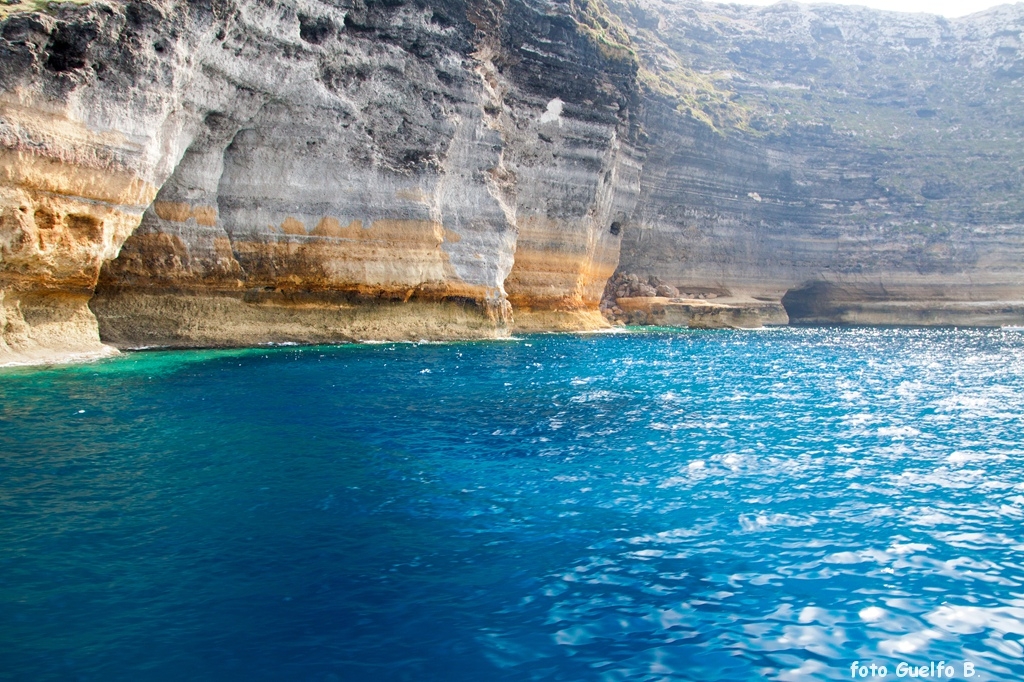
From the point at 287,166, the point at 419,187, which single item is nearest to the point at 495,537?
the point at 287,166

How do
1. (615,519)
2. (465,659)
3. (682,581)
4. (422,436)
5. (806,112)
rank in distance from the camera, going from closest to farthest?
(465,659), (682,581), (615,519), (422,436), (806,112)

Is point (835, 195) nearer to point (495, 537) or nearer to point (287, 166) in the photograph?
point (287, 166)

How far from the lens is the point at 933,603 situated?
19.4 feet

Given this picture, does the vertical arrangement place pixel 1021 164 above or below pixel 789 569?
above

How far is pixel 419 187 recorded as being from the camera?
98.0ft

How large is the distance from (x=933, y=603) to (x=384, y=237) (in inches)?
1016

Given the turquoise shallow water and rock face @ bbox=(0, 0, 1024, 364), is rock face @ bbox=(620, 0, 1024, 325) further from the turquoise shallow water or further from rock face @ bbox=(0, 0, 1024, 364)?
the turquoise shallow water

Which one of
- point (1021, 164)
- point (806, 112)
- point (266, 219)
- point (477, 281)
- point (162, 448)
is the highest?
point (806, 112)

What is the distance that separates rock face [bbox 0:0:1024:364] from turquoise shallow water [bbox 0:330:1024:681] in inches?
322

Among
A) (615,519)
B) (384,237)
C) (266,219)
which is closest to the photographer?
(615,519)

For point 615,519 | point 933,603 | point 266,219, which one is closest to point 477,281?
point 266,219

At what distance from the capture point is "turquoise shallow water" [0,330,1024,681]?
16.6 ft

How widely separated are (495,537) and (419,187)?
24615 millimetres

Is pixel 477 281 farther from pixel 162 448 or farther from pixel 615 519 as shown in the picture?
pixel 615 519
